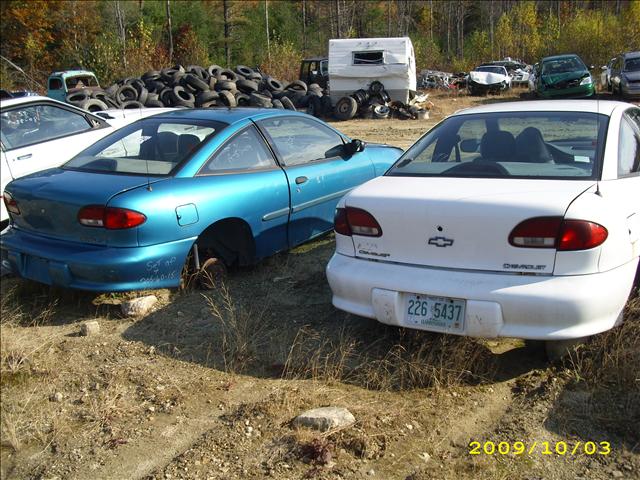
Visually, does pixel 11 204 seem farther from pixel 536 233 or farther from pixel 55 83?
pixel 55 83

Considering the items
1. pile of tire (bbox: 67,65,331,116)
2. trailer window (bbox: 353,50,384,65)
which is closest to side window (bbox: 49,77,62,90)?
pile of tire (bbox: 67,65,331,116)

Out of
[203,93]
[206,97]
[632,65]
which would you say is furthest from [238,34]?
[632,65]

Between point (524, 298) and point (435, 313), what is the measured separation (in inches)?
19.2

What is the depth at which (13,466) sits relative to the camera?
3.03 meters

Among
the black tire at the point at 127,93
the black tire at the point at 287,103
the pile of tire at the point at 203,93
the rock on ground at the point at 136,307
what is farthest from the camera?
the black tire at the point at 287,103

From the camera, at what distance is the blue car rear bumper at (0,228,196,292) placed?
4.43 metres

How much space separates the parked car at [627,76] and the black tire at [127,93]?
53.1 feet

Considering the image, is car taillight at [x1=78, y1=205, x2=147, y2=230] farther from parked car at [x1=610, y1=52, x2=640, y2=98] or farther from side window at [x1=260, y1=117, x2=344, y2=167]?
parked car at [x1=610, y1=52, x2=640, y2=98]

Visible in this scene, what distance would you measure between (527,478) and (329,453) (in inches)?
34.5

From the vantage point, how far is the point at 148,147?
211 inches

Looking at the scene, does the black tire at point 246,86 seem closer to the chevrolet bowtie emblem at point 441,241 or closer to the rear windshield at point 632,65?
the rear windshield at point 632,65

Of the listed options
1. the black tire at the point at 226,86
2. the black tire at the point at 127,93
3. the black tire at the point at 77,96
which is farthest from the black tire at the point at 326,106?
the black tire at the point at 77,96

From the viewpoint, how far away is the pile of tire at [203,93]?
1870cm

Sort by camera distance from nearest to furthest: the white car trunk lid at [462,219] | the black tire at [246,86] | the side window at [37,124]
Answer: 1. the white car trunk lid at [462,219]
2. the side window at [37,124]
3. the black tire at [246,86]
